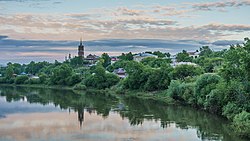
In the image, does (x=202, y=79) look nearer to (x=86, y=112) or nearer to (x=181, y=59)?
(x=86, y=112)

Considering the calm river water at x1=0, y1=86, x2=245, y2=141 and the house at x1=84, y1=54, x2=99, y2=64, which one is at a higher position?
the house at x1=84, y1=54, x2=99, y2=64

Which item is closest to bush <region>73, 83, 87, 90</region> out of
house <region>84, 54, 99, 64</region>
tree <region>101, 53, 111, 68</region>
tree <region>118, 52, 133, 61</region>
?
tree <region>101, 53, 111, 68</region>

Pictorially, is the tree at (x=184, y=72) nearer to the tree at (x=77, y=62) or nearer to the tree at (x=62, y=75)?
the tree at (x=62, y=75)

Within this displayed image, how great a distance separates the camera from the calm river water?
24344mm

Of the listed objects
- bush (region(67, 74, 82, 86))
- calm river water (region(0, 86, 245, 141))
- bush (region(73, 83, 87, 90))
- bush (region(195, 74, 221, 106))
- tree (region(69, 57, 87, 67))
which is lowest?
bush (region(73, 83, 87, 90))

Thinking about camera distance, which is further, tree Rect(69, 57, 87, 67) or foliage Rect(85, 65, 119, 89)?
tree Rect(69, 57, 87, 67)

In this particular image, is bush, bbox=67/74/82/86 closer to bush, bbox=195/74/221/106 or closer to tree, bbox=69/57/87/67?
tree, bbox=69/57/87/67

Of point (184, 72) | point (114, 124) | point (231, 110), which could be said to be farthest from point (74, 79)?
point (231, 110)

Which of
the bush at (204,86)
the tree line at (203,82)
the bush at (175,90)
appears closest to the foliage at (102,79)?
the tree line at (203,82)

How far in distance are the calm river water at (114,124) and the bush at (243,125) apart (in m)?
0.57

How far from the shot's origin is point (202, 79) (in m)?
35.6

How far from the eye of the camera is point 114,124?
29.7 metres

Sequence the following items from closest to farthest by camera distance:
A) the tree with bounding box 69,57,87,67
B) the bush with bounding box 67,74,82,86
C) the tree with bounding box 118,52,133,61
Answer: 1. the bush with bounding box 67,74,82,86
2. the tree with bounding box 118,52,133,61
3. the tree with bounding box 69,57,87,67

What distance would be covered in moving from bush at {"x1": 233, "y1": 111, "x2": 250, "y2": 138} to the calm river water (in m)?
0.57
